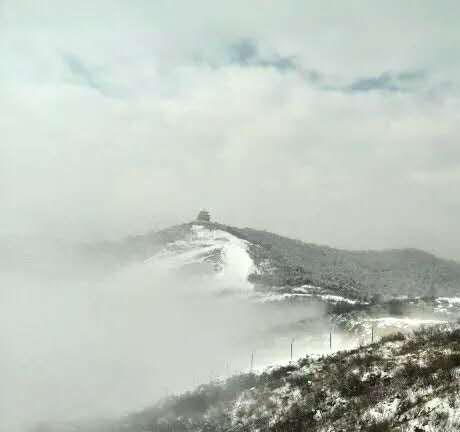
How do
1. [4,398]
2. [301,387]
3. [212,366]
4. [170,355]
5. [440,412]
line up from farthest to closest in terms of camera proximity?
[170,355]
[212,366]
[4,398]
[301,387]
[440,412]

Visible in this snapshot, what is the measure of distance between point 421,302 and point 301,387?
515 ft

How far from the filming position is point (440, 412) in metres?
19.2

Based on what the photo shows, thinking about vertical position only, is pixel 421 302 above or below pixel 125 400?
above

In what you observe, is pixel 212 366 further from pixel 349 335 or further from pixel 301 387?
pixel 301 387

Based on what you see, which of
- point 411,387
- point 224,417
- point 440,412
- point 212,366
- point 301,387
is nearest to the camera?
point 440,412

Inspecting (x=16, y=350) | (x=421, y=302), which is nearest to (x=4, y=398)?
(x=16, y=350)

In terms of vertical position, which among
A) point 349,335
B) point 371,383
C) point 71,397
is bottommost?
point 71,397

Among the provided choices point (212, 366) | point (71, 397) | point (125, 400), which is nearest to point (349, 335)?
point (212, 366)

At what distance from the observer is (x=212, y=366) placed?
139 metres

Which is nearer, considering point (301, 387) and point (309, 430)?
point (309, 430)

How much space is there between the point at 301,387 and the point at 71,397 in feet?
353

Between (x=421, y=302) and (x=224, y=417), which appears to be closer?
(x=224, y=417)

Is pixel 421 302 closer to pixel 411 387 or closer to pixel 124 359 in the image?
pixel 124 359

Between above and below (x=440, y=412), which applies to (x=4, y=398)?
below
